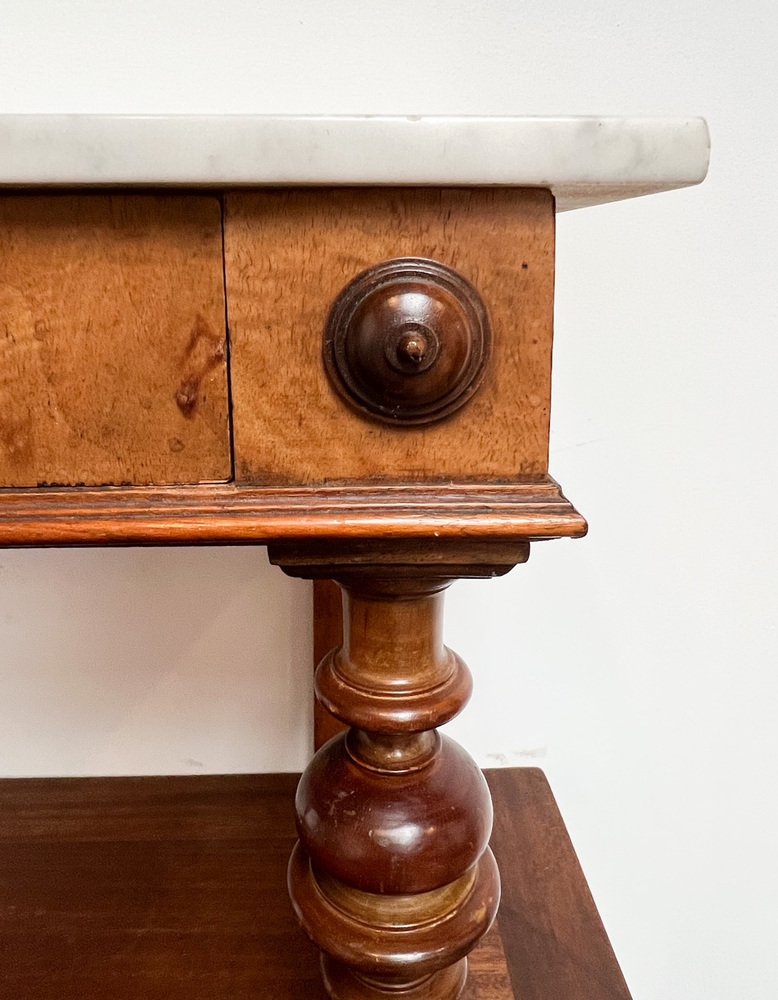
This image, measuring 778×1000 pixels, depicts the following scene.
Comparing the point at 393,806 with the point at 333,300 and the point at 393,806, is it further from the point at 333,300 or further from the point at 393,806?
the point at 333,300

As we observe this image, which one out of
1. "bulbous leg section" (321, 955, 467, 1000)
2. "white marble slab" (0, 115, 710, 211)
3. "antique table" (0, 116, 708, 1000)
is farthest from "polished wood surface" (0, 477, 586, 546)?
"bulbous leg section" (321, 955, 467, 1000)

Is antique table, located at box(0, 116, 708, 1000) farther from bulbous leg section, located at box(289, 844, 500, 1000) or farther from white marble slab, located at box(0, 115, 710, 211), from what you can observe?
bulbous leg section, located at box(289, 844, 500, 1000)

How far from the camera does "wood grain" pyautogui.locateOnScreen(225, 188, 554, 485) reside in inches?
11.7

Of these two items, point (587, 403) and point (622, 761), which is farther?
point (622, 761)

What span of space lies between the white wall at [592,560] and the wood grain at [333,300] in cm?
37

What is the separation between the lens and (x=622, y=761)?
78cm

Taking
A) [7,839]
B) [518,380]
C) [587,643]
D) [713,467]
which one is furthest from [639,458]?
[7,839]

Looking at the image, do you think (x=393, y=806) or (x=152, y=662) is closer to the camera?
(x=393, y=806)

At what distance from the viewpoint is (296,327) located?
1.00ft

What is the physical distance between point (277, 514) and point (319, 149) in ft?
0.48

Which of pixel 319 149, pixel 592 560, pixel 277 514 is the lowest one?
pixel 592 560

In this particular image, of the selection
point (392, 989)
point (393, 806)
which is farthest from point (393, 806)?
point (392, 989)

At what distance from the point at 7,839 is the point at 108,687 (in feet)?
0.51

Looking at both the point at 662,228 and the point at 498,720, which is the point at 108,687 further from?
the point at 662,228
